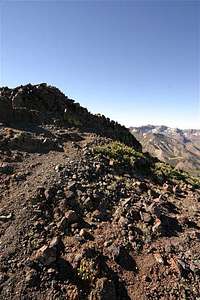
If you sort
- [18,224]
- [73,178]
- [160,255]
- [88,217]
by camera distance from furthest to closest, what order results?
1. [73,178]
2. [88,217]
3. [18,224]
4. [160,255]

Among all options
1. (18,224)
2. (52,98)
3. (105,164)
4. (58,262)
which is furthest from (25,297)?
(52,98)

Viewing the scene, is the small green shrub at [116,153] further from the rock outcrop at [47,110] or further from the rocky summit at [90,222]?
the rock outcrop at [47,110]

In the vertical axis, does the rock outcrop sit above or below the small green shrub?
above

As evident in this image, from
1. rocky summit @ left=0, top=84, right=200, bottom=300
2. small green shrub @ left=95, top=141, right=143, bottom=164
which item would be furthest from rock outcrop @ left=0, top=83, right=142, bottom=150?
small green shrub @ left=95, top=141, right=143, bottom=164

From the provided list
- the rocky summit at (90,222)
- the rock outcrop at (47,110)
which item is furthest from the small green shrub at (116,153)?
the rock outcrop at (47,110)

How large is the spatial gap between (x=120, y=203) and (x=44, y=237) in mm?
5320

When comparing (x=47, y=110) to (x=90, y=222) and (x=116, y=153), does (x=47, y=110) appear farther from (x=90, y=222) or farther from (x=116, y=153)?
(x=90, y=222)

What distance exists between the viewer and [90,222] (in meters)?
16.2

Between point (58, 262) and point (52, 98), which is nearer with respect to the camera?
point (58, 262)

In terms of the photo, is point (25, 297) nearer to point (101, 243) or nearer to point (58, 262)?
point (58, 262)

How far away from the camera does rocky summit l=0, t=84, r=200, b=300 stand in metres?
12.5

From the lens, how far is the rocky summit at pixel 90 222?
41.0 feet

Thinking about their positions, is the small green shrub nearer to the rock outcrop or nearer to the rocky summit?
the rocky summit

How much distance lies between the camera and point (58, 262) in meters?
13.3
